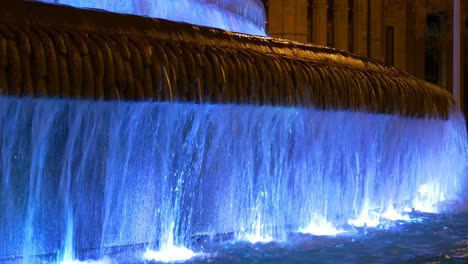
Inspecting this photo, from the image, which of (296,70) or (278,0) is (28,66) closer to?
(296,70)

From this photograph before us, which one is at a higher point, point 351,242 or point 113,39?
point 113,39

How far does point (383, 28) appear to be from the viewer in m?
19.8

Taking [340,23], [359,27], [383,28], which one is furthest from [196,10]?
[383,28]

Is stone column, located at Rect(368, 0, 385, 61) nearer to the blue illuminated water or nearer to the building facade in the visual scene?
the building facade

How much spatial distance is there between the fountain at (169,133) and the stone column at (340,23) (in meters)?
11.8

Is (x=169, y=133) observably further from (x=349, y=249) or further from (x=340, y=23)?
(x=340, y=23)

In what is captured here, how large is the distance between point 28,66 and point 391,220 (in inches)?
144

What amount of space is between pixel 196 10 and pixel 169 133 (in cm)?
262

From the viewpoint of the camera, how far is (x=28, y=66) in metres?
3.71

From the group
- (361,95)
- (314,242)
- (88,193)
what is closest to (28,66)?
(88,193)

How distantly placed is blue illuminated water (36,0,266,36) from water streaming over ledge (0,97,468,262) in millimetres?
1694

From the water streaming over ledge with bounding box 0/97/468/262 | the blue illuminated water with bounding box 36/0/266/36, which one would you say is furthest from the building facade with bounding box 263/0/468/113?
the water streaming over ledge with bounding box 0/97/468/262

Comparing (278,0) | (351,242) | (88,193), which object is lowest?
(351,242)

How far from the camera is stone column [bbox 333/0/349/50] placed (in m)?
18.2
